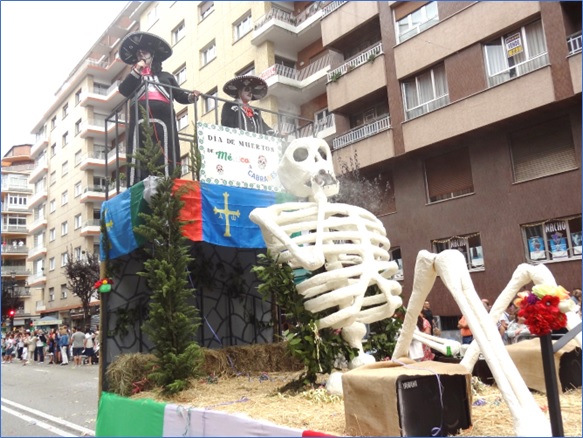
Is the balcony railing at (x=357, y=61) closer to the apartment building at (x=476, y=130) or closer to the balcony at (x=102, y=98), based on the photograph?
the apartment building at (x=476, y=130)

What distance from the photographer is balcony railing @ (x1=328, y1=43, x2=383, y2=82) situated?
56.0 feet

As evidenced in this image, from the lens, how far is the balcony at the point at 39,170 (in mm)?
38219

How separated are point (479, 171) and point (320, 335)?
10.5 meters

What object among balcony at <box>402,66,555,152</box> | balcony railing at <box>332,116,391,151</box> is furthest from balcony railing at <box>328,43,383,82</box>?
balcony at <box>402,66,555,152</box>

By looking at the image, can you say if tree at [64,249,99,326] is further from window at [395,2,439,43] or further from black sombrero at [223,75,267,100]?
black sombrero at [223,75,267,100]

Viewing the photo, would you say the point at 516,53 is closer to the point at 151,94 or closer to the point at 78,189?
the point at 151,94

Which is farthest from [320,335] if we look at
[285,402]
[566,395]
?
[566,395]

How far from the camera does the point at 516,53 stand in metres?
13.3

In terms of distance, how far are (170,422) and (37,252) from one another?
38835mm

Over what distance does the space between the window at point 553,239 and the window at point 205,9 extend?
919 cm

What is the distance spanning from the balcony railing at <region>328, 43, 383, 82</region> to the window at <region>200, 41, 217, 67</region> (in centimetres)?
582

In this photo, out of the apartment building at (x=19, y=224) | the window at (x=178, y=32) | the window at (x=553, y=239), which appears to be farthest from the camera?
the apartment building at (x=19, y=224)

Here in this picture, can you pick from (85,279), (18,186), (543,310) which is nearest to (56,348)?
(85,279)

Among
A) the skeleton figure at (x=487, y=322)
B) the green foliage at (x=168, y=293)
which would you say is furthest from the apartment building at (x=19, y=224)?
the skeleton figure at (x=487, y=322)
